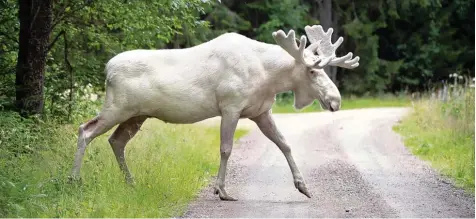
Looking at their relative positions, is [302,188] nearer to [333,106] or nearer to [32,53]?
[333,106]

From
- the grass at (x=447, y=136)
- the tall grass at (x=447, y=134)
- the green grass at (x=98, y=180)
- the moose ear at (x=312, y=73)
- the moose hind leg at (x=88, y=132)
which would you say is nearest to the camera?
the green grass at (x=98, y=180)

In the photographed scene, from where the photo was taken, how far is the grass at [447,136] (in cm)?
1242

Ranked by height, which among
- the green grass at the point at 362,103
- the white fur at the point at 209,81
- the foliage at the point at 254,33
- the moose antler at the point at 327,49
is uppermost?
the moose antler at the point at 327,49

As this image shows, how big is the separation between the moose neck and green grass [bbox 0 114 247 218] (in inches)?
61.5

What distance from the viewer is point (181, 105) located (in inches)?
402

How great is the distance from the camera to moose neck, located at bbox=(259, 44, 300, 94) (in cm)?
1025

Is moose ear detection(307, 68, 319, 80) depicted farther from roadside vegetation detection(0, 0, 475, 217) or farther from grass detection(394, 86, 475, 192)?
grass detection(394, 86, 475, 192)

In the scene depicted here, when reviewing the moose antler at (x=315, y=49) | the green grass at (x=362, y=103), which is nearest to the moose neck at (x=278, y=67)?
the moose antler at (x=315, y=49)

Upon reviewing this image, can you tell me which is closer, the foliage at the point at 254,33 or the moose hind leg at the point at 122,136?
the moose hind leg at the point at 122,136

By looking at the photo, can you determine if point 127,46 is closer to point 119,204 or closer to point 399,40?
point 119,204

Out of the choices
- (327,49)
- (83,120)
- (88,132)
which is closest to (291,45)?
(327,49)

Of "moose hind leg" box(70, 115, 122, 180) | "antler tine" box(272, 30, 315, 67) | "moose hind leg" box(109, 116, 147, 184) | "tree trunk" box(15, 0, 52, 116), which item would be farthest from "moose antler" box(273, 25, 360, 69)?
"tree trunk" box(15, 0, 52, 116)

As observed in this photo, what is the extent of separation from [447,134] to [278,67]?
690cm

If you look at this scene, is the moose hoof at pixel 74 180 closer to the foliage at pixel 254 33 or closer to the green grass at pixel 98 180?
the green grass at pixel 98 180
